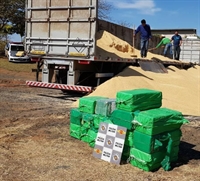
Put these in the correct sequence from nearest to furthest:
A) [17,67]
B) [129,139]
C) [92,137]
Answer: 1. [129,139]
2. [92,137]
3. [17,67]

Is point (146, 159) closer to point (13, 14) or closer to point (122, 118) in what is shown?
point (122, 118)

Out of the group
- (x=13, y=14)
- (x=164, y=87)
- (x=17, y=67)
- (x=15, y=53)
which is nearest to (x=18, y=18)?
(x=13, y=14)

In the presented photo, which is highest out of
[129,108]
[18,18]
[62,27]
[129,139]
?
[18,18]

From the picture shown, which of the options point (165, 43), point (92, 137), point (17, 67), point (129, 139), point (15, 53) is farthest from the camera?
point (15, 53)

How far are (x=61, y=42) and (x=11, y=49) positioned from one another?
18.8 metres

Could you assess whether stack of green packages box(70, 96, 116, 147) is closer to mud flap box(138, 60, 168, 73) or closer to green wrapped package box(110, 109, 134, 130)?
green wrapped package box(110, 109, 134, 130)

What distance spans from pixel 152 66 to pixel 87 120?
728 cm

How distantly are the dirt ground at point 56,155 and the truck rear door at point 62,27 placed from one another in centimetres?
263

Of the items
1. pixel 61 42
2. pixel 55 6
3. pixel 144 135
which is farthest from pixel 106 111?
pixel 55 6

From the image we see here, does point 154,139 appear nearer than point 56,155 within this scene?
Yes

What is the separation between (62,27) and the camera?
998 cm

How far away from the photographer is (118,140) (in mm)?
4789

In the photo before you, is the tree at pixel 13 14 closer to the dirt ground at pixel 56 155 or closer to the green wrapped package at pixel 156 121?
the dirt ground at pixel 56 155

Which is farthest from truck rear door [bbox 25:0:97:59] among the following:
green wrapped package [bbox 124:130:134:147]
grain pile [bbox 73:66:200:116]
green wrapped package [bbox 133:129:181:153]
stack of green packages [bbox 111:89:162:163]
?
green wrapped package [bbox 133:129:181:153]
